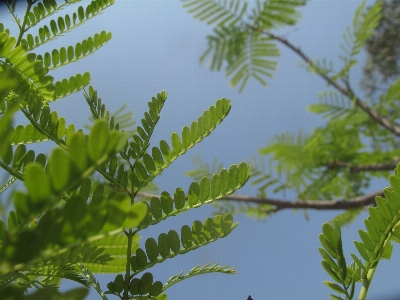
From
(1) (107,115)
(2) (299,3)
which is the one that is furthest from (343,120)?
(1) (107,115)

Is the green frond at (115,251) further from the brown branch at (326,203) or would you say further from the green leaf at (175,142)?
the brown branch at (326,203)

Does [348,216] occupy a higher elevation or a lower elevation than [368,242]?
higher

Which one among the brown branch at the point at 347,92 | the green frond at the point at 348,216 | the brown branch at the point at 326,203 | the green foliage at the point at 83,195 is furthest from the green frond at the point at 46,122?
the green frond at the point at 348,216

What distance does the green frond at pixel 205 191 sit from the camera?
42 cm

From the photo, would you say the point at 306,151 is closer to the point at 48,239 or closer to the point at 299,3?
the point at 299,3

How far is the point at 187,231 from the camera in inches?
16.2

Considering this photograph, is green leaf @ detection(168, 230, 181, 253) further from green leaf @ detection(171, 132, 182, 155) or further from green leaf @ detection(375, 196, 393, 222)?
green leaf @ detection(375, 196, 393, 222)

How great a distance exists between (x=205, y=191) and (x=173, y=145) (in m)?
0.08

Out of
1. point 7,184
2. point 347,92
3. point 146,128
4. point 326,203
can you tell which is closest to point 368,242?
point 146,128

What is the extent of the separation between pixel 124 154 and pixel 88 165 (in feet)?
0.80

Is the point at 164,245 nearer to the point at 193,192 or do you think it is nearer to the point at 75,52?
the point at 193,192

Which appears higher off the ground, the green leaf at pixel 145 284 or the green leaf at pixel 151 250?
the green leaf at pixel 151 250

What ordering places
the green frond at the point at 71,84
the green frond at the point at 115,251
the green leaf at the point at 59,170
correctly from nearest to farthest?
1. the green leaf at the point at 59,170
2. the green frond at the point at 115,251
3. the green frond at the point at 71,84

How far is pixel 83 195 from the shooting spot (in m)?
0.35
